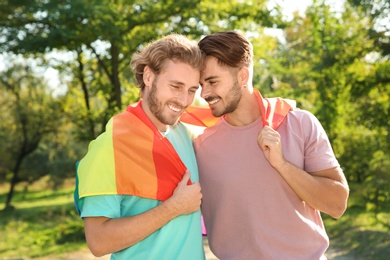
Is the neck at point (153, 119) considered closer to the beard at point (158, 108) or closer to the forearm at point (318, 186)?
the beard at point (158, 108)

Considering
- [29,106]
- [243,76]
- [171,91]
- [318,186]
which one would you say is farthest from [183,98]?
[29,106]

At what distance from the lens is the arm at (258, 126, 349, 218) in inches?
108

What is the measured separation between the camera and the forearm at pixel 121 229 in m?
2.47

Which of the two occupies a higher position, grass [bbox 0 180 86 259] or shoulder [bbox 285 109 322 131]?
shoulder [bbox 285 109 322 131]

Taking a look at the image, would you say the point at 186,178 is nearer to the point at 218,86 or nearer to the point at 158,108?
the point at 158,108

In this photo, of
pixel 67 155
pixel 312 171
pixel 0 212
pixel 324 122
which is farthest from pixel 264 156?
pixel 67 155

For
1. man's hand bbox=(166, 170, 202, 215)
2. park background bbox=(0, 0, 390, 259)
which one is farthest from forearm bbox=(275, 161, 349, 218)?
park background bbox=(0, 0, 390, 259)

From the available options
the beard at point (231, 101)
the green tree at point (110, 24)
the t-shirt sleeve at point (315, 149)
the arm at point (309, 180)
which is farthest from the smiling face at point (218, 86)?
the green tree at point (110, 24)

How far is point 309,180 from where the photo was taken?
9.04 ft

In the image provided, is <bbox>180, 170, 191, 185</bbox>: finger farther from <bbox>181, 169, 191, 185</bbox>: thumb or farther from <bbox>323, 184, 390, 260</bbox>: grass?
<bbox>323, 184, 390, 260</bbox>: grass

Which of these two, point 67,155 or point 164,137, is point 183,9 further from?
point 67,155

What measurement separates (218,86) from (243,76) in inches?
6.6

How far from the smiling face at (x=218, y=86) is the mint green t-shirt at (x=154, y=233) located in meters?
0.61

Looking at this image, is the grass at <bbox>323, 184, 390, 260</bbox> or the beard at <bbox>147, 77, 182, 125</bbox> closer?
the beard at <bbox>147, 77, 182, 125</bbox>
